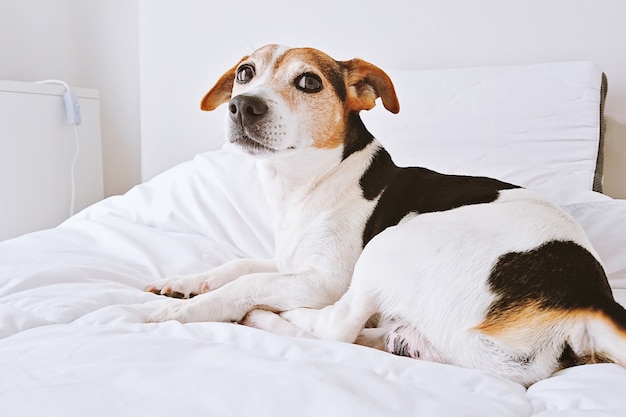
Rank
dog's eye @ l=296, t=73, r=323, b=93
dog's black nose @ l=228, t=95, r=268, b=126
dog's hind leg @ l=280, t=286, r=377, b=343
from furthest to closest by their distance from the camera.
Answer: dog's eye @ l=296, t=73, r=323, b=93 < dog's black nose @ l=228, t=95, r=268, b=126 < dog's hind leg @ l=280, t=286, r=377, b=343

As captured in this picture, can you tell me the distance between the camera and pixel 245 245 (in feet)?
5.66

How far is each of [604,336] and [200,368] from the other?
56 centimetres

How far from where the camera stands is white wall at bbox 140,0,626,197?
215cm

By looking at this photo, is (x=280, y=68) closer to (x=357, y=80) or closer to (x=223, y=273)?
(x=357, y=80)

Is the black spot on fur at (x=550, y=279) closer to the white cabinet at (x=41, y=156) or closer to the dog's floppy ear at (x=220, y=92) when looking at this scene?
the dog's floppy ear at (x=220, y=92)

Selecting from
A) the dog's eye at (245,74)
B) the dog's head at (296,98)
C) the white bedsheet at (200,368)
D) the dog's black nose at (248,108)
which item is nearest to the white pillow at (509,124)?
the white bedsheet at (200,368)

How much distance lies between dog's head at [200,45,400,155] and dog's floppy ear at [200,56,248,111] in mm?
47

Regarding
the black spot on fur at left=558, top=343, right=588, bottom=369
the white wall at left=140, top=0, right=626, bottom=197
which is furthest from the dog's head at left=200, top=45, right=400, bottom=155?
the white wall at left=140, top=0, right=626, bottom=197

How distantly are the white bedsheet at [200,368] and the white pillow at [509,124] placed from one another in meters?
0.49

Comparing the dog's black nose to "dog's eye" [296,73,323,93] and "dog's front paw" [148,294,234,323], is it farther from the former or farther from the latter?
"dog's front paw" [148,294,234,323]

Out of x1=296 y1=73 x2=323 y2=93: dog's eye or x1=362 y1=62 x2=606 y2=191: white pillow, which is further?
x1=362 y1=62 x2=606 y2=191: white pillow

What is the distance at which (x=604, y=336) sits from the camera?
32.0 inches

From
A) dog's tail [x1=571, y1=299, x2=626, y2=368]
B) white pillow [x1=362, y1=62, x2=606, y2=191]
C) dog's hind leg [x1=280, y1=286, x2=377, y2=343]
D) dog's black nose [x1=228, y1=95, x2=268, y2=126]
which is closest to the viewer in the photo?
dog's tail [x1=571, y1=299, x2=626, y2=368]

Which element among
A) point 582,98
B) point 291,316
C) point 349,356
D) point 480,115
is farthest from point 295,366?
point 582,98
